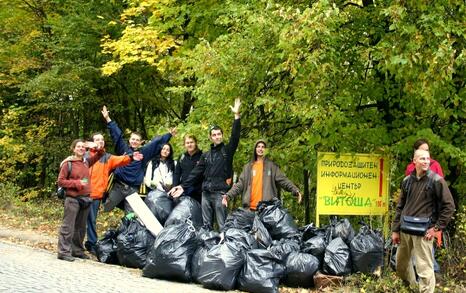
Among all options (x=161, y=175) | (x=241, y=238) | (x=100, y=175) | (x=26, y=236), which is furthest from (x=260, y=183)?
(x=26, y=236)

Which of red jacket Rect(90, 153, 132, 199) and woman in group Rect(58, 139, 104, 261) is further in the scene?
red jacket Rect(90, 153, 132, 199)

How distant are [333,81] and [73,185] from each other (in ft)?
13.3

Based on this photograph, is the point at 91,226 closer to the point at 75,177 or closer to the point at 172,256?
the point at 75,177

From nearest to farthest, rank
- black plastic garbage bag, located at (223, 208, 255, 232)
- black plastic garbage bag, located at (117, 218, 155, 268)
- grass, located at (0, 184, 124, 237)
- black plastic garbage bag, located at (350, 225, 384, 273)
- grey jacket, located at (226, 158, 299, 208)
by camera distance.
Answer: black plastic garbage bag, located at (350, 225, 384, 273) < black plastic garbage bag, located at (117, 218, 155, 268) < black plastic garbage bag, located at (223, 208, 255, 232) < grey jacket, located at (226, 158, 299, 208) < grass, located at (0, 184, 124, 237)

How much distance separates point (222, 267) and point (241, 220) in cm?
138

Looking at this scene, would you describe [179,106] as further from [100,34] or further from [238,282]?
[238,282]

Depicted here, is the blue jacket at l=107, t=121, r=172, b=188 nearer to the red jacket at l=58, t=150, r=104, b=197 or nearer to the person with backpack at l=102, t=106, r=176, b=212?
the person with backpack at l=102, t=106, r=176, b=212

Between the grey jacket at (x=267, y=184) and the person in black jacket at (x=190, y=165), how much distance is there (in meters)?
0.72

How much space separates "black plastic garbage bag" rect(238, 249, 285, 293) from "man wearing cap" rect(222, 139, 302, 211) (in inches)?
51.9

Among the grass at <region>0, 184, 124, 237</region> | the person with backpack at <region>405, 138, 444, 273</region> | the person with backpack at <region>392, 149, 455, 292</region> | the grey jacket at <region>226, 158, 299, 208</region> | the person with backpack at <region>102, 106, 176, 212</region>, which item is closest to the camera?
the person with backpack at <region>392, 149, 455, 292</region>

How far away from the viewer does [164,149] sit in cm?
959

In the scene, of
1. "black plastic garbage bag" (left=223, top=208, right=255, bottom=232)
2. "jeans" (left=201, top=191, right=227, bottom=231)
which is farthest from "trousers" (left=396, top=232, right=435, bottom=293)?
"jeans" (left=201, top=191, right=227, bottom=231)

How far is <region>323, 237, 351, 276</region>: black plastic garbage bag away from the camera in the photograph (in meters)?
7.55

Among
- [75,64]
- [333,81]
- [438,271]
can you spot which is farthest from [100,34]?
[438,271]
